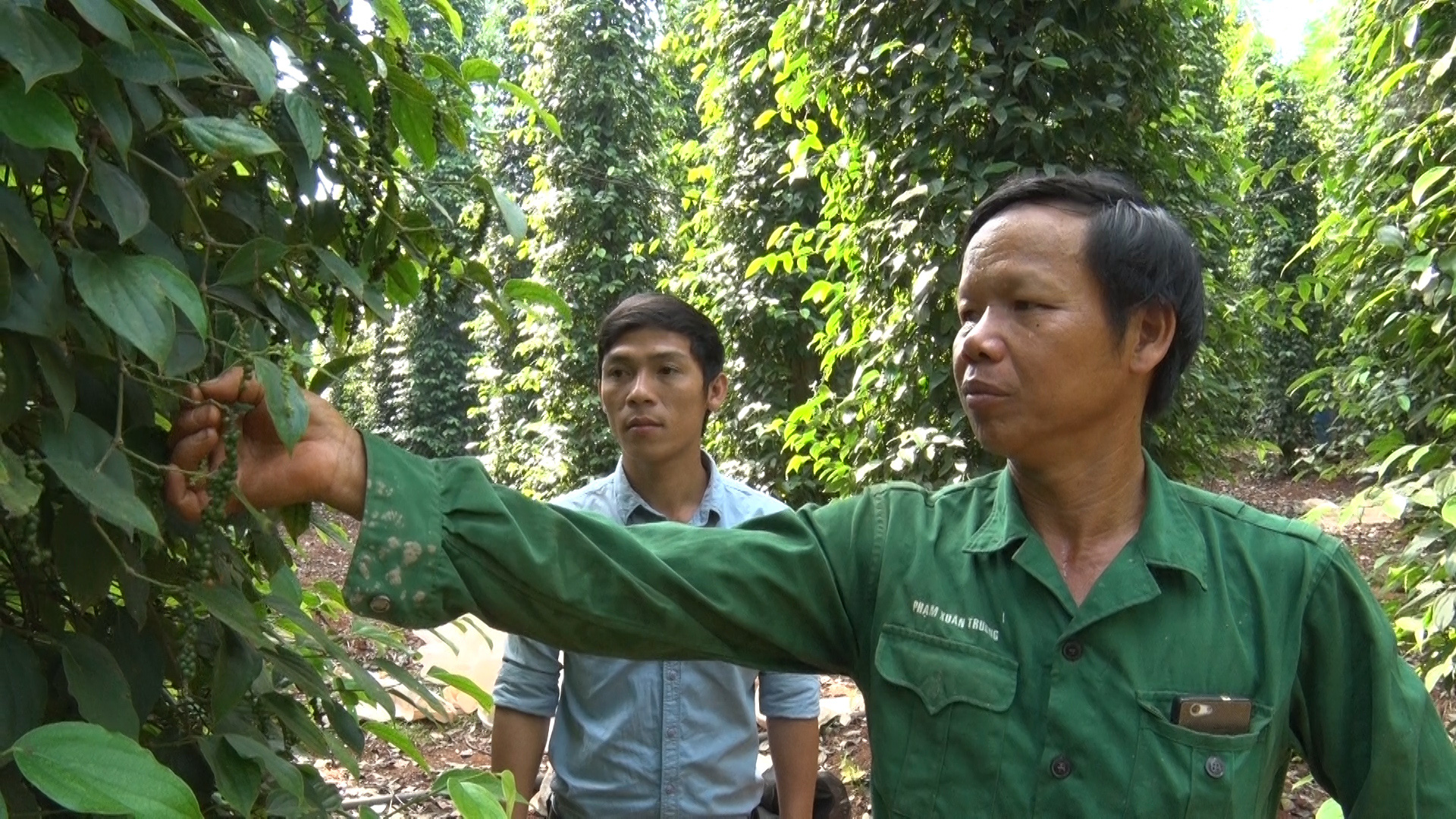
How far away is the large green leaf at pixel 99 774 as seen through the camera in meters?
0.69

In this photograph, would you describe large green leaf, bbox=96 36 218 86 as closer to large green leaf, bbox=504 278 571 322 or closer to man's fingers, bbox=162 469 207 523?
man's fingers, bbox=162 469 207 523

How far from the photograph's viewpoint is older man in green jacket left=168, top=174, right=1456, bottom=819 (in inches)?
49.8

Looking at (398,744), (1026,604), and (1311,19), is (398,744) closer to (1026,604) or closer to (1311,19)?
(1026,604)

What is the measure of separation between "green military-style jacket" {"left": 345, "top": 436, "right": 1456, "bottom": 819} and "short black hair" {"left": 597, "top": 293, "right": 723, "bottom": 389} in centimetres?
111

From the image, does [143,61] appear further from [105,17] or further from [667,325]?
[667,325]

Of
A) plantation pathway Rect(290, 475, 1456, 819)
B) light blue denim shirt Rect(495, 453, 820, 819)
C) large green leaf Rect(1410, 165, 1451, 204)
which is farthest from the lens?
plantation pathway Rect(290, 475, 1456, 819)

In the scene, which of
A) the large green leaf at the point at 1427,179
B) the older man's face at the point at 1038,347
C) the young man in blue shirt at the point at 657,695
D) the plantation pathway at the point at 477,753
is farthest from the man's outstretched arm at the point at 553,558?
the large green leaf at the point at 1427,179

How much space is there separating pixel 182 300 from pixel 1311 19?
16261 millimetres

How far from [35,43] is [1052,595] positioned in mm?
1111

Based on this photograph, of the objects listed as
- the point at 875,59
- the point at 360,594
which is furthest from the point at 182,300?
the point at 875,59

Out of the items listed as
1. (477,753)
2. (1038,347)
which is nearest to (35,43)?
(1038,347)

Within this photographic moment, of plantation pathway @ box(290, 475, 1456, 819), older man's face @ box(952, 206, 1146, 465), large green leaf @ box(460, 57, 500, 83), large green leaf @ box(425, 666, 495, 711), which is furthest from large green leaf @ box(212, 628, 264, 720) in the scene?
plantation pathway @ box(290, 475, 1456, 819)

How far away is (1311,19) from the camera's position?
14445 mm

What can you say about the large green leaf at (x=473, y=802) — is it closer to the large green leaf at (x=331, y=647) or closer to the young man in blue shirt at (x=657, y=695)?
the large green leaf at (x=331, y=647)
